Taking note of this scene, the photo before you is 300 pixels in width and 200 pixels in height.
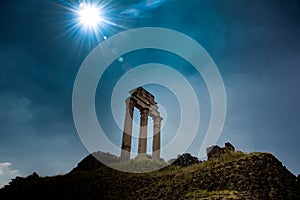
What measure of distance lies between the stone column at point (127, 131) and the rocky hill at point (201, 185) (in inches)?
311

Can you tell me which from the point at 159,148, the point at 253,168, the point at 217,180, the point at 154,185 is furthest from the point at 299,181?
the point at 159,148

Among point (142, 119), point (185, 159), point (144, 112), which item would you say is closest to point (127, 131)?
point (142, 119)

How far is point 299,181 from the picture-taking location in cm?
1062

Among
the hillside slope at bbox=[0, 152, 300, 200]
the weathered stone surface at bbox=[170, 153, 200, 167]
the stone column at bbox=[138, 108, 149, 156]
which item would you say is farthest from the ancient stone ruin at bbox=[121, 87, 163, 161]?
the hillside slope at bbox=[0, 152, 300, 200]

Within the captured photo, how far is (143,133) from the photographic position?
82.1ft

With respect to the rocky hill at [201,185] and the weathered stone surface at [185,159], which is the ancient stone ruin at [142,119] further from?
the rocky hill at [201,185]

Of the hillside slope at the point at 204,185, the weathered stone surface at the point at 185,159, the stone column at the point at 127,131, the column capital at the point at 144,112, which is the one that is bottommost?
the hillside slope at the point at 204,185

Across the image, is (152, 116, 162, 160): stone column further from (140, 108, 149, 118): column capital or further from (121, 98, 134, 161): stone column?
(121, 98, 134, 161): stone column

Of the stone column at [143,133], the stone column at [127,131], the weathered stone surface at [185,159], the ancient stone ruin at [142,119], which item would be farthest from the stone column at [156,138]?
the weathered stone surface at [185,159]

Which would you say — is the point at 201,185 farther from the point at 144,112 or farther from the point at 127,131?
the point at 144,112

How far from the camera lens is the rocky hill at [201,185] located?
30.6 feet

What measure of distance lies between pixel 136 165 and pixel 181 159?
4795 millimetres

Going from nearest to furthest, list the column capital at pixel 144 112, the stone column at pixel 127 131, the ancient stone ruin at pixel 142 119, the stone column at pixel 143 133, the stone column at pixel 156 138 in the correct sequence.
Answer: the stone column at pixel 127 131
the ancient stone ruin at pixel 142 119
the stone column at pixel 143 133
the stone column at pixel 156 138
the column capital at pixel 144 112

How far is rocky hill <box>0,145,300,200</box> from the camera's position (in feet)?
30.6
